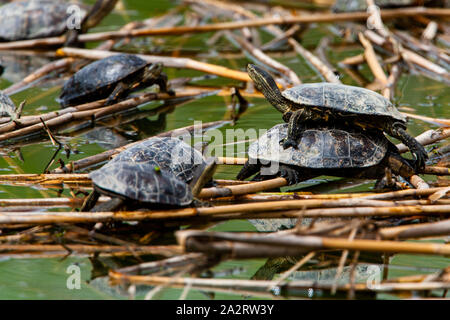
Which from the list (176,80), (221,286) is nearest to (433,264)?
(221,286)

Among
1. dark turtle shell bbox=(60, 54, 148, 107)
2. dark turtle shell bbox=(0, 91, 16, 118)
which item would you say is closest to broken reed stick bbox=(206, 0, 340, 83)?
dark turtle shell bbox=(60, 54, 148, 107)

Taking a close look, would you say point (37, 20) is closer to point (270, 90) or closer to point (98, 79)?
point (98, 79)

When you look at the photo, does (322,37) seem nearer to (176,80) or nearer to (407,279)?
(176,80)

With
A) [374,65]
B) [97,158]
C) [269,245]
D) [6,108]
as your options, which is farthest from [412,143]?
[6,108]

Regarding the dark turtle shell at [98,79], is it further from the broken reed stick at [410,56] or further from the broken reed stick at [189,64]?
the broken reed stick at [410,56]

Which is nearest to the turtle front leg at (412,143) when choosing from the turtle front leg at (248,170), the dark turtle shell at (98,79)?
the turtle front leg at (248,170)

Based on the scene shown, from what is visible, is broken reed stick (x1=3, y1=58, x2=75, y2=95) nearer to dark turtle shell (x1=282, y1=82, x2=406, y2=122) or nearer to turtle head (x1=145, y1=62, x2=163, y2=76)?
turtle head (x1=145, y1=62, x2=163, y2=76)
